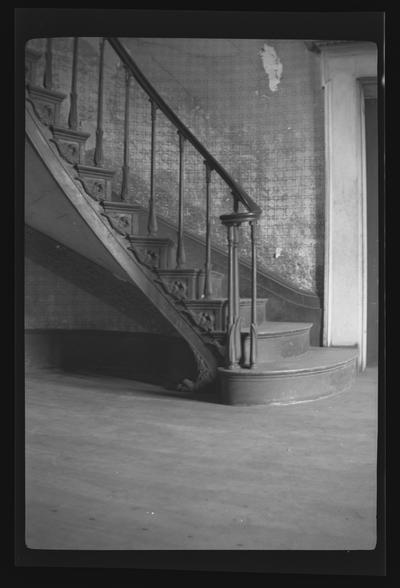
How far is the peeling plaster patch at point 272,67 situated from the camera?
175 inches

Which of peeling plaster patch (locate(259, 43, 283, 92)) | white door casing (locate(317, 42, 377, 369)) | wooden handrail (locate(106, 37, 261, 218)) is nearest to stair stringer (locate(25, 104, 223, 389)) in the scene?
wooden handrail (locate(106, 37, 261, 218))

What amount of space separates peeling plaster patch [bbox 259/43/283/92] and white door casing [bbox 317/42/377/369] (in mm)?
338

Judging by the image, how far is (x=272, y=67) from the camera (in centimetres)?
448

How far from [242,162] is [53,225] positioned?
1.37 meters

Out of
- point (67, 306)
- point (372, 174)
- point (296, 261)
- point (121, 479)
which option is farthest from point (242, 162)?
point (121, 479)

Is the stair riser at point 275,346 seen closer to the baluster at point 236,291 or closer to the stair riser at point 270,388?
the baluster at point 236,291

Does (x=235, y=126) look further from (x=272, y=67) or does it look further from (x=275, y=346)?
(x=275, y=346)

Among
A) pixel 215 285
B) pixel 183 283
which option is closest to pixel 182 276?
pixel 183 283

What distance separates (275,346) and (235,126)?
5.80 ft

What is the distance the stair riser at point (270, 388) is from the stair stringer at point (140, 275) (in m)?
0.26

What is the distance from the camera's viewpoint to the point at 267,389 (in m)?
3.29

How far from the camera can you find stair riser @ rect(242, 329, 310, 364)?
3461mm
